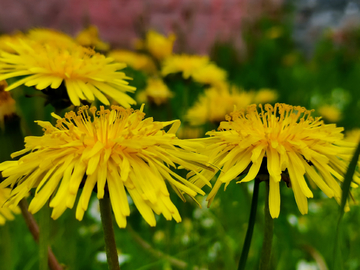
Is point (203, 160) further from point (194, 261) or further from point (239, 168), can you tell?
point (194, 261)

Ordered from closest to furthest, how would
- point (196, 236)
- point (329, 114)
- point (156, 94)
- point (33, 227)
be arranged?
point (33, 227) < point (196, 236) < point (156, 94) < point (329, 114)

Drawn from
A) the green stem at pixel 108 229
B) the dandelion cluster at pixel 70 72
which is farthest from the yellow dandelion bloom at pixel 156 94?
the green stem at pixel 108 229

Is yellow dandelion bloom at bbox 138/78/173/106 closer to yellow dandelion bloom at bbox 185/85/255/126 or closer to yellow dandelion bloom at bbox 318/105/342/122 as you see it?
yellow dandelion bloom at bbox 185/85/255/126

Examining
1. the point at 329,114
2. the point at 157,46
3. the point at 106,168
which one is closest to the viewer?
the point at 106,168

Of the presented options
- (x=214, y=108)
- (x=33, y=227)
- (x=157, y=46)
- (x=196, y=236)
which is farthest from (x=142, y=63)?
(x=33, y=227)

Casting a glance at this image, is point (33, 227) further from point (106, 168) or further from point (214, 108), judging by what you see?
point (214, 108)

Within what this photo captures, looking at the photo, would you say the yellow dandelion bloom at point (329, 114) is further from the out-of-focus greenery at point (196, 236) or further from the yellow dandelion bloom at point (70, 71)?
the yellow dandelion bloom at point (70, 71)

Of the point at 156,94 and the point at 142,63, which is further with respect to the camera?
the point at 142,63

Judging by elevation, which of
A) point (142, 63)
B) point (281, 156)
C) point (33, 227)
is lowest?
point (33, 227)
